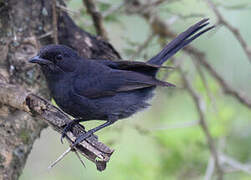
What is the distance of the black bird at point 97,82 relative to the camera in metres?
4.26

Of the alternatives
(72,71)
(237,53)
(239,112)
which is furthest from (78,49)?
(237,53)

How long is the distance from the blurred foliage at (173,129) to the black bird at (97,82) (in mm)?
513

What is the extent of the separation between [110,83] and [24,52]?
0.97m

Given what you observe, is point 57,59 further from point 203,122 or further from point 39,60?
point 203,122

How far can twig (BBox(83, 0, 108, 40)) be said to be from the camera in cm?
491

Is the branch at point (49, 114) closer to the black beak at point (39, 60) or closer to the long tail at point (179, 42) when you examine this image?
the black beak at point (39, 60)

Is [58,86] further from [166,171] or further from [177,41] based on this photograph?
[166,171]

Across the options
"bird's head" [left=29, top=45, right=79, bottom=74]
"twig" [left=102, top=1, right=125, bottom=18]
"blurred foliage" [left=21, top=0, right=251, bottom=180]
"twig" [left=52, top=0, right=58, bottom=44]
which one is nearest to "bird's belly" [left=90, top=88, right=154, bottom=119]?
"blurred foliage" [left=21, top=0, right=251, bottom=180]

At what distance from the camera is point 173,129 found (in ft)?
19.9

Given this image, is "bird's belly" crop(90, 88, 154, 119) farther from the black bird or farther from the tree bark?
the tree bark

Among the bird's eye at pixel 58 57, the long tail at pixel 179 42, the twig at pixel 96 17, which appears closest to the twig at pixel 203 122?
the long tail at pixel 179 42

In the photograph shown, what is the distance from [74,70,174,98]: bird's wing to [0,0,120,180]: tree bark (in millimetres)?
501

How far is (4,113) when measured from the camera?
4.10 metres

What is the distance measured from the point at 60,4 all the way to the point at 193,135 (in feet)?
8.94
